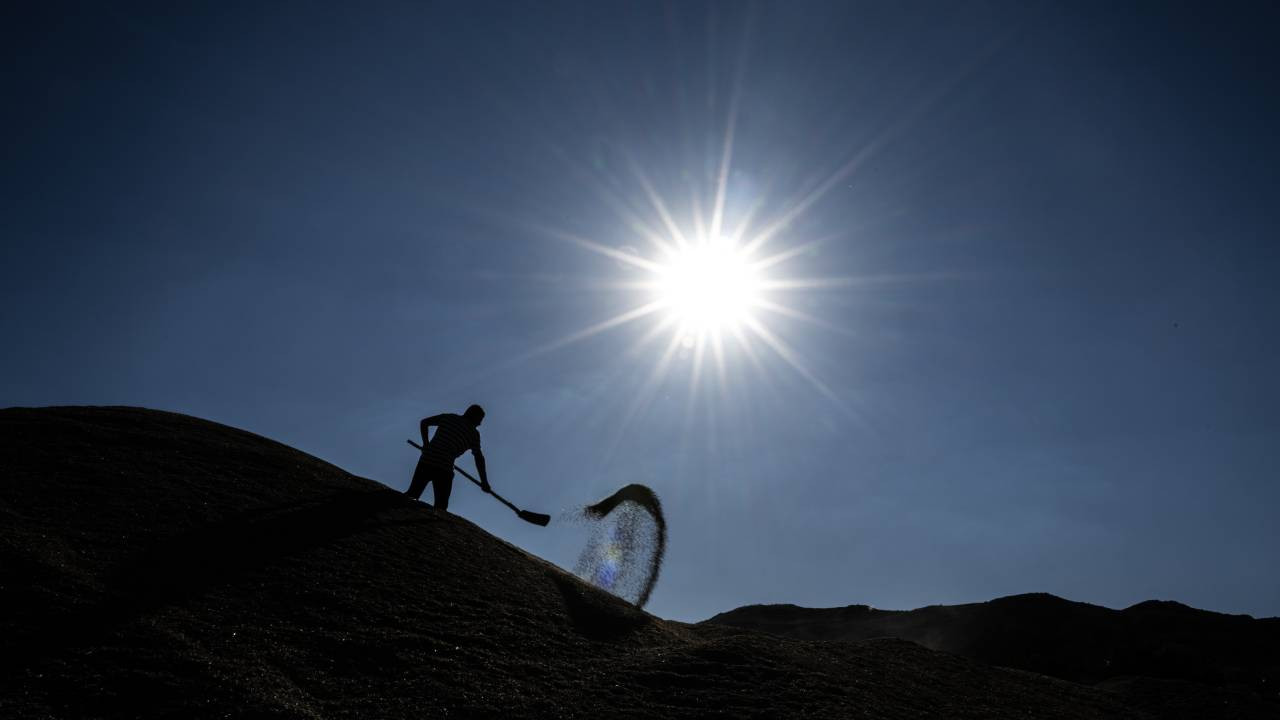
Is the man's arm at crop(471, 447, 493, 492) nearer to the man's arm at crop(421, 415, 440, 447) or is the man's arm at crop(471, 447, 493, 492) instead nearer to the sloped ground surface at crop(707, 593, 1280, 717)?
the man's arm at crop(421, 415, 440, 447)

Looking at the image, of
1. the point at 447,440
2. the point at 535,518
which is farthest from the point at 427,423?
the point at 535,518

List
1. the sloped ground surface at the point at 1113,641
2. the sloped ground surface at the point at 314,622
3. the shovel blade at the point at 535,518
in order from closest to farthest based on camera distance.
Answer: the sloped ground surface at the point at 314,622 → the sloped ground surface at the point at 1113,641 → the shovel blade at the point at 535,518

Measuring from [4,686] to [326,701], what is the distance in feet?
4.74

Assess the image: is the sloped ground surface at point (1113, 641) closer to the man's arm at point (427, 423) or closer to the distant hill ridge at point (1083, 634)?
the distant hill ridge at point (1083, 634)

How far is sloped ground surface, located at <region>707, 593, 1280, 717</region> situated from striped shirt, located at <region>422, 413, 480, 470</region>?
797cm

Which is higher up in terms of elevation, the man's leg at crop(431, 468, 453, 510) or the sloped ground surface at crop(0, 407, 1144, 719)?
the man's leg at crop(431, 468, 453, 510)

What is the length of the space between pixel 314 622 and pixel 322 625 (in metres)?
0.06

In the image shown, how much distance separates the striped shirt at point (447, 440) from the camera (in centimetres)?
897

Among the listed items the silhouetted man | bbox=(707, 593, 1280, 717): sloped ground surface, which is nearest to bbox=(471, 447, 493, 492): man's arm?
the silhouetted man

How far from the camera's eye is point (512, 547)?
27.1ft

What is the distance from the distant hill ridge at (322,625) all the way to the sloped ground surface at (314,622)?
Result: 0.06 ft

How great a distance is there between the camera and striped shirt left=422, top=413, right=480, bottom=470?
29.4ft

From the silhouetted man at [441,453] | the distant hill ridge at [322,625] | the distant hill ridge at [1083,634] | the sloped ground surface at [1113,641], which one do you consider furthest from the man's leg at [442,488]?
the distant hill ridge at [1083,634]

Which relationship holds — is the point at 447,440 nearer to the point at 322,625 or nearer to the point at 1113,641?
the point at 322,625
